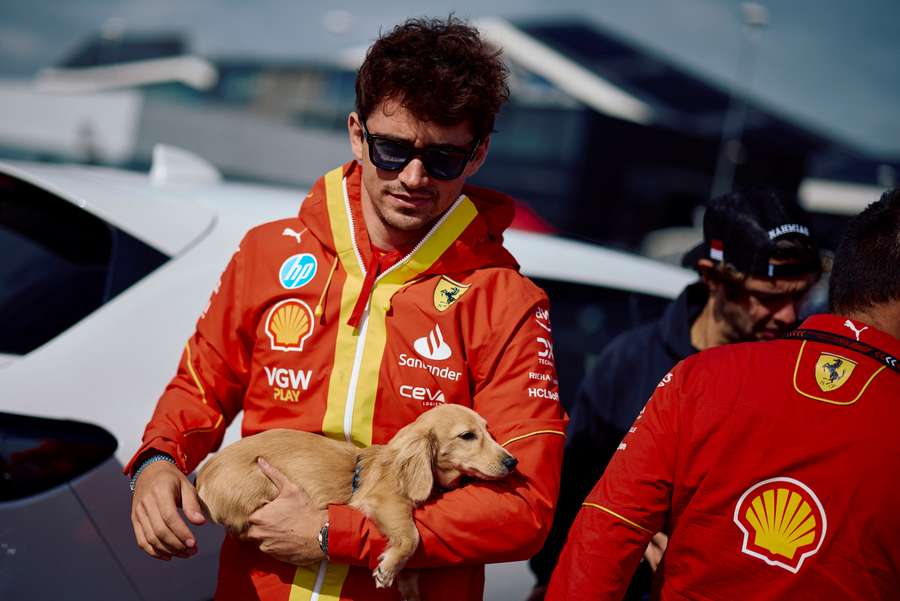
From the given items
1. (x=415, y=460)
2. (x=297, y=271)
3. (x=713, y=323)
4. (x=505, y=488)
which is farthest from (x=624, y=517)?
(x=713, y=323)

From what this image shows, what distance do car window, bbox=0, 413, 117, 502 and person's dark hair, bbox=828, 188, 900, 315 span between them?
1.87 m

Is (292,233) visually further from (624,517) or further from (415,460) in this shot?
(624,517)

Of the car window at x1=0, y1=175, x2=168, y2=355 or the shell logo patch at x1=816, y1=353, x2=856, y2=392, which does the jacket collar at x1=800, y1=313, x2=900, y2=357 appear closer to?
the shell logo patch at x1=816, y1=353, x2=856, y2=392

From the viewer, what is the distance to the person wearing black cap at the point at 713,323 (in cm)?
278

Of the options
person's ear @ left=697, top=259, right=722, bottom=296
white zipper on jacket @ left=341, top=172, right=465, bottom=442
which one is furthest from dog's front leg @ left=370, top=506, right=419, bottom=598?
person's ear @ left=697, top=259, right=722, bottom=296

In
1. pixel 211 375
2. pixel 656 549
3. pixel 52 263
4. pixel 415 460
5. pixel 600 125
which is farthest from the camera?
pixel 600 125

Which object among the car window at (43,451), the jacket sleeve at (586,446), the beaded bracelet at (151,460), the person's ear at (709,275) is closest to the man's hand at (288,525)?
the beaded bracelet at (151,460)

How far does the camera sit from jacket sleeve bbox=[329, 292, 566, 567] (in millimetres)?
1820

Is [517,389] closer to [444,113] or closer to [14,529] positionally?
[444,113]

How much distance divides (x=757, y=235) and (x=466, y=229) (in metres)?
1.18

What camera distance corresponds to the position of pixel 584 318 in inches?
137

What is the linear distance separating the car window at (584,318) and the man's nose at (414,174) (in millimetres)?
1387

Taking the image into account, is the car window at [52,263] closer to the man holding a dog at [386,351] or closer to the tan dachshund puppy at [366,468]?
the man holding a dog at [386,351]

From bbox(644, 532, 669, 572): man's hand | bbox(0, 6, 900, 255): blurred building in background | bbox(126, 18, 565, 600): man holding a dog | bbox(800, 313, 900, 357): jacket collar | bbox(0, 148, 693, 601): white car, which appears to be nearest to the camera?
bbox(800, 313, 900, 357): jacket collar
